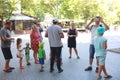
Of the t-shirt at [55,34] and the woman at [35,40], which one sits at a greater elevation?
the t-shirt at [55,34]

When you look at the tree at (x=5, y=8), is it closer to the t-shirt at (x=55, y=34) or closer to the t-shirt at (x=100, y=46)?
the t-shirt at (x=55, y=34)

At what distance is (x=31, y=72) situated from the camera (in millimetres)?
9141

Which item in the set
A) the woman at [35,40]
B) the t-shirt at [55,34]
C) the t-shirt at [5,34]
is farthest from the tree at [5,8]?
the t-shirt at [55,34]

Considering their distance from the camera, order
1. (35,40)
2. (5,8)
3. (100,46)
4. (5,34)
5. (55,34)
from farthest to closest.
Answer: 1. (5,8)
2. (35,40)
3. (5,34)
4. (55,34)
5. (100,46)

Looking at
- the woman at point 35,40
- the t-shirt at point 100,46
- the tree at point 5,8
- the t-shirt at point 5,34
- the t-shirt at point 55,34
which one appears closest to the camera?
the t-shirt at point 100,46

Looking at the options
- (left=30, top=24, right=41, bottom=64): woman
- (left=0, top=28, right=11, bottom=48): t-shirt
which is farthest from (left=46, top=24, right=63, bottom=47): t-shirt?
(left=30, top=24, right=41, bottom=64): woman

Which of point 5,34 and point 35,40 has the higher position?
point 5,34

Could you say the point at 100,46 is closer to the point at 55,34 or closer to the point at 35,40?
the point at 55,34

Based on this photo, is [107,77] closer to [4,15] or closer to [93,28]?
[93,28]

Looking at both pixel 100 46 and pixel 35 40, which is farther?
pixel 35 40

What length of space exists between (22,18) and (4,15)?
5594 millimetres

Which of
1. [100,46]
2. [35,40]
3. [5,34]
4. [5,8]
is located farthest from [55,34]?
[5,8]

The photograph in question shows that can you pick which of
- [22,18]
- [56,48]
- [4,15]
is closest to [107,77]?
[56,48]

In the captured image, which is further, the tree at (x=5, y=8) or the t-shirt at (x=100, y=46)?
the tree at (x=5, y=8)
